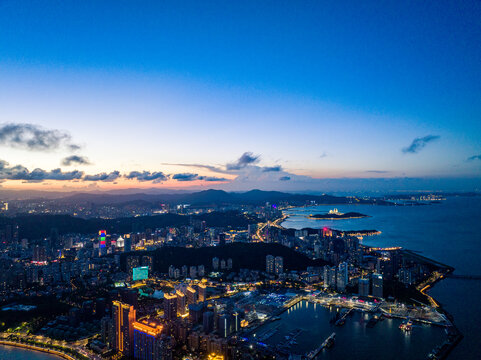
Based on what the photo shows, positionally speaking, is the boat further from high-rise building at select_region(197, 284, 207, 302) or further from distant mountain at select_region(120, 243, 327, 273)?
distant mountain at select_region(120, 243, 327, 273)

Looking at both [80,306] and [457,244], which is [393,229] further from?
[80,306]

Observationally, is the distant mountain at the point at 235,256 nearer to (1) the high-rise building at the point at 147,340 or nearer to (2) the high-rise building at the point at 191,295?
(2) the high-rise building at the point at 191,295

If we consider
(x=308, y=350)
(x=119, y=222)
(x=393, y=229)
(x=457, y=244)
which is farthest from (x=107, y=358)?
(x=393, y=229)

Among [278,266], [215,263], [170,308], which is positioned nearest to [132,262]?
[215,263]

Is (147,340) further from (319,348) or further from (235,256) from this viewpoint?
(235,256)

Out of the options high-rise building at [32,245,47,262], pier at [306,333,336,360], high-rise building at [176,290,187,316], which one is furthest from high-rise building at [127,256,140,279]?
pier at [306,333,336,360]

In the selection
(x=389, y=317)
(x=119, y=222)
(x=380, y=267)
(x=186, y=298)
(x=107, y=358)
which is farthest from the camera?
(x=119, y=222)

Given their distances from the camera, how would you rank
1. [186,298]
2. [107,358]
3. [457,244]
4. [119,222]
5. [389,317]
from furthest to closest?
[119,222], [457,244], [186,298], [389,317], [107,358]
